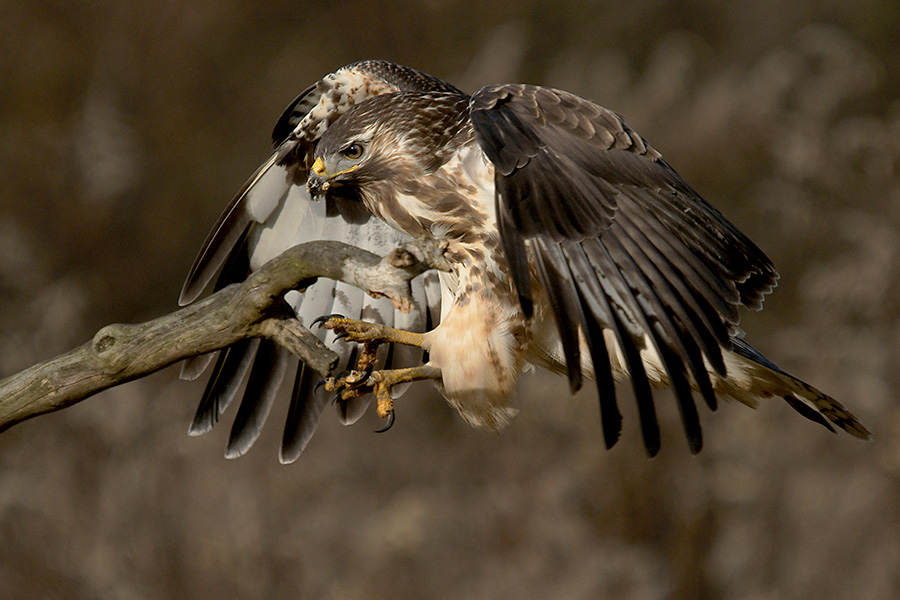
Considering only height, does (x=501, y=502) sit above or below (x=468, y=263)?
below

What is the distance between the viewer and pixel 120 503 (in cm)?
523

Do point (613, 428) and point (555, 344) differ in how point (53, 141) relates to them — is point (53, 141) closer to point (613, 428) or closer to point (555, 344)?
point (555, 344)

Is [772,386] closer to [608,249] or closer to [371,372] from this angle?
[608,249]

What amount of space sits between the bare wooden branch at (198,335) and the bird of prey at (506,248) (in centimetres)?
25

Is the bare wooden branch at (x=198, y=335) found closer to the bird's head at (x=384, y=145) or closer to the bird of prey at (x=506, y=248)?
the bird of prey at (x=506, y=248)

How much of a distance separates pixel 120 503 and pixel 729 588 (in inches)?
136

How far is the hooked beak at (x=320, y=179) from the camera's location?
2.83m

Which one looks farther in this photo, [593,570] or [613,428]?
[593,570]

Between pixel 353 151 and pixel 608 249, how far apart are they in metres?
0.88

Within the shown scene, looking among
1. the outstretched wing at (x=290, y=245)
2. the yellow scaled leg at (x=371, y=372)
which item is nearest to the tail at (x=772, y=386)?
the yellow scaled leg at (x=371, y=372)

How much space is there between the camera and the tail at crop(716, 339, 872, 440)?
9.32ft

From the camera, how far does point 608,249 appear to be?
2.42 m

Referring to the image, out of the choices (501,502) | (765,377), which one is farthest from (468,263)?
(501,502)

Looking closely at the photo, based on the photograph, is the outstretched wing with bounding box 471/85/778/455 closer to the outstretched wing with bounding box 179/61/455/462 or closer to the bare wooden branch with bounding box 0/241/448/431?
the bare wooden branch with bounding box 0/241/448/431
